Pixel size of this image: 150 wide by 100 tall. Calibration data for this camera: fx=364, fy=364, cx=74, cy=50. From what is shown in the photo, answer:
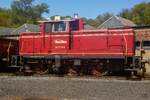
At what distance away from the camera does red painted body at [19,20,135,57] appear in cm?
1958

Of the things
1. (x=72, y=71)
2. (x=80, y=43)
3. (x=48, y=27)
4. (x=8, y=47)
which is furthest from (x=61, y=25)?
(x=8, y=47)

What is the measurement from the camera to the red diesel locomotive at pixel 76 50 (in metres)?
19.5

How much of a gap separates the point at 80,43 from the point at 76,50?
467mm

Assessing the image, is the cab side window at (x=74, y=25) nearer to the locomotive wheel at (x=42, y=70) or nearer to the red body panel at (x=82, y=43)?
the red body panel at (x=82, y=43)

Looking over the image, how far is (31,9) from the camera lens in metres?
136

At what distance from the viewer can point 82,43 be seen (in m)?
20.6

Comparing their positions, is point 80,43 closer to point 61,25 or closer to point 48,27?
point 61,25

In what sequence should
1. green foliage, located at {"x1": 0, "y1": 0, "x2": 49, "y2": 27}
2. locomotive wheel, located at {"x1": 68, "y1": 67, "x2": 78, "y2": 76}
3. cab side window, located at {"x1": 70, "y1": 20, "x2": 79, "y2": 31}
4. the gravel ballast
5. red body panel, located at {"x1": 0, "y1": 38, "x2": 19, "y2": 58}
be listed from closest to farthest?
the gravel ballast
locomotive wheel, located at {"x1": 68, "y1": 67, "x2": 78, "y2": 76}
cab side window, located at {"x1": 70, "y1": 20, "x2": 79, "y2": 31}
red body panel, located at {"x1": 0, "y1": 38, "x2": 19, "y2": 58}
green foliage, located at {"x1": 0, "y1": 0, "x2": 49, "y2": 27}

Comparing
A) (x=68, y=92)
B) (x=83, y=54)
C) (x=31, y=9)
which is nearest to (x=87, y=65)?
(x=83, y=54)

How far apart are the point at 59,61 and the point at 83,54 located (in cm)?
145

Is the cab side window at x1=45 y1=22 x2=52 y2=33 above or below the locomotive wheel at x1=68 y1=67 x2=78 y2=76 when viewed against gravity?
above

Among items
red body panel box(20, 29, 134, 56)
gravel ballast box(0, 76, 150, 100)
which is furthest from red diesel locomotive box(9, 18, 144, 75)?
gravel ballast box(0, 76, 150, 100)

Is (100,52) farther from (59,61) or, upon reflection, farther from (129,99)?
(129,99)

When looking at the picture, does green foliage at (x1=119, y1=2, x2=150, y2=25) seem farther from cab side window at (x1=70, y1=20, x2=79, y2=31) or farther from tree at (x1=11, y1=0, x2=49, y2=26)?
cab side window at (x1=70, y1=20, x2=79, y2=31)
